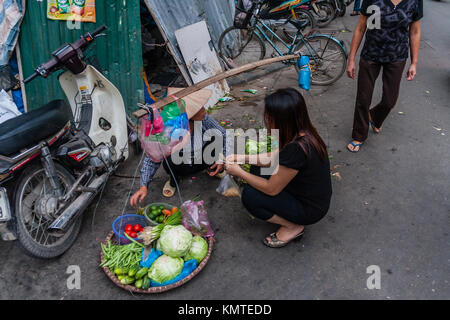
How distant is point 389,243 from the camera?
9.06 feet

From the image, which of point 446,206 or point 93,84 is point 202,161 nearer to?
point 93,84

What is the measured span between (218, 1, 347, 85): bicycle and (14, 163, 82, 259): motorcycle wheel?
12.8ft

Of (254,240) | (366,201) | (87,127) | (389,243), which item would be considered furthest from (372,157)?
(87,127)

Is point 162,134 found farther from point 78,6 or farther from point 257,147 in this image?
point 78,6

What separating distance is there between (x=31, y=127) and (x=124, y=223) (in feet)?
3.33

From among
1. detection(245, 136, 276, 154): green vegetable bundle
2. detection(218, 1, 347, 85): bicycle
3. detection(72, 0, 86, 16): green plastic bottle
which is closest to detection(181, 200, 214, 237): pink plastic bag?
detection(245, 136, 276, 154): green vegetable bundle

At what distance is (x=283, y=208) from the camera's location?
8.30ft

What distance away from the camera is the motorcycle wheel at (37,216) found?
7.68ft

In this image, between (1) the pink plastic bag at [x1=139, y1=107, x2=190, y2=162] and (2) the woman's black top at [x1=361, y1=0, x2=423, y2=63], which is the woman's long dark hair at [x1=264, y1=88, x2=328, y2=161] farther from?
(2) the woman's black top at [x1=361, y1=0, x2=423, y2=63]

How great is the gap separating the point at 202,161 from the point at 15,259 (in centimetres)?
171

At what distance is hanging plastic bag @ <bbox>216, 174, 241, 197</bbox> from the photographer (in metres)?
3.13

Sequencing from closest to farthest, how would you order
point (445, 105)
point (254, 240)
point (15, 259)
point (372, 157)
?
point (15, 259), point (254, 240), point (372, 157), point (445, 105)

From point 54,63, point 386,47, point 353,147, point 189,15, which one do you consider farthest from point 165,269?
point 189,15
